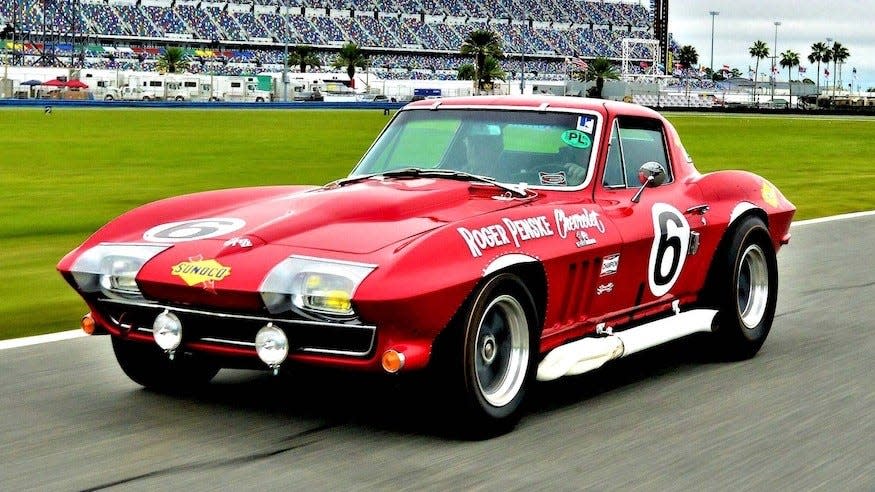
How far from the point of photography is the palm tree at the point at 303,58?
108794mm

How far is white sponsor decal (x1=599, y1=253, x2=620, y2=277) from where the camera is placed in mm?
5363

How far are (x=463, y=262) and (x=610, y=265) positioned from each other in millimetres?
1126

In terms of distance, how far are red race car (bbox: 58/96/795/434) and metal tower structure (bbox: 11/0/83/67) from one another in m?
93.5

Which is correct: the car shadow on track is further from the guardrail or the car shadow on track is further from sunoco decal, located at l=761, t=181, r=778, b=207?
the guardrail

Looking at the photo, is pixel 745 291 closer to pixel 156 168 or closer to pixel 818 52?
pixel 156 168

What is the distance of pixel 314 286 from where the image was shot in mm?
4324

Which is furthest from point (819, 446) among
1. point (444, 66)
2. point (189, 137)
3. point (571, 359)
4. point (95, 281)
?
point (444, 66)

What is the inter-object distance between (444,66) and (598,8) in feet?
63.8

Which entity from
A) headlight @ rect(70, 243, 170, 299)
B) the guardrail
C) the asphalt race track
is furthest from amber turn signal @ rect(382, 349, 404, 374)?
the guardrail

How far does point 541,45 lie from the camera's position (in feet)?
391

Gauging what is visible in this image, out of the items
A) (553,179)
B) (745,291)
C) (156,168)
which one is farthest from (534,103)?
(156,168)

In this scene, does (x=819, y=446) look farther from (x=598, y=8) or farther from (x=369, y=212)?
(x=598, y=8)

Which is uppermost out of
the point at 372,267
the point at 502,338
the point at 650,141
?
the point at 650,141

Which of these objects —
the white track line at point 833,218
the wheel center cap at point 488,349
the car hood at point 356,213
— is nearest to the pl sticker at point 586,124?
the car hood at point 356,213
